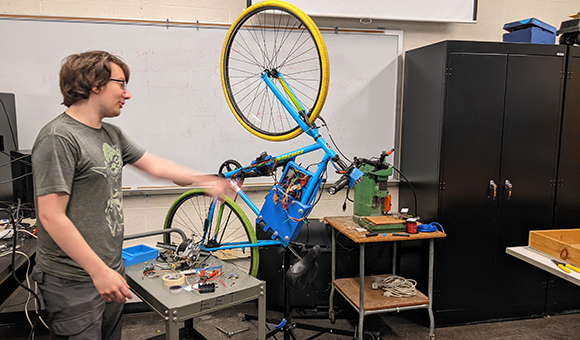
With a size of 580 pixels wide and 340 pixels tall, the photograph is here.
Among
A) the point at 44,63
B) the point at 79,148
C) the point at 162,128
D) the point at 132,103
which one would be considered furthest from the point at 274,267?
the point at 44,63

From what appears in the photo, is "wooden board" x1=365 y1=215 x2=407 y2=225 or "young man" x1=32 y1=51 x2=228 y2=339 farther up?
"young man" x1=32 y1=51 x2=228 y2=339

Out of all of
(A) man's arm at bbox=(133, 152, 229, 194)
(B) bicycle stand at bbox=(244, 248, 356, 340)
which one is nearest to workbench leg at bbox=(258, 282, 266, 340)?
(B) bicycle stand at bbox=(244, 248, 356, 340)

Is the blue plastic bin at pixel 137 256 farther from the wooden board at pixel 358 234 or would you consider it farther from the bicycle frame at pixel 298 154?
the wooden board at pixel 358 234

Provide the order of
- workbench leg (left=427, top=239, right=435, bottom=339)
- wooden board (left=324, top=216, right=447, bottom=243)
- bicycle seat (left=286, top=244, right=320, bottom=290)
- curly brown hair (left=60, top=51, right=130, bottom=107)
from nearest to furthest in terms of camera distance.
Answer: curly brown hair (left=60, top=51, right=130, bottom=107) → bicycle seat (left=286, top=244, right=320, bottom=290) → wooden board (left=324, top=216, right=447, bottom=243) → workbench leg (left=427, top=239, right=435, bottom=339)

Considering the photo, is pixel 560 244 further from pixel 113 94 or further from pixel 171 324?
pixel 113 94

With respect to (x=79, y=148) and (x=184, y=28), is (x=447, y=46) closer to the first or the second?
(x=184, y=28)

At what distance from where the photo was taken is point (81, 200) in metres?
1.29

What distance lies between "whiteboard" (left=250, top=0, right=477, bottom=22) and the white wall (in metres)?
0.09

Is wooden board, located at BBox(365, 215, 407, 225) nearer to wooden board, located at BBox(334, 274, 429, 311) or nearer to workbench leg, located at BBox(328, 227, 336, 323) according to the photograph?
workbench leg, located at BBox(328, 227, 336, 323)

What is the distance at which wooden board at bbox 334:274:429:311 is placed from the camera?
90.0 inches

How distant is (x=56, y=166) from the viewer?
117 centimetres

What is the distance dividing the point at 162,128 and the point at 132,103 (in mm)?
253

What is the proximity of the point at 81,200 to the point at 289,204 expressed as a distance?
0.99 metres

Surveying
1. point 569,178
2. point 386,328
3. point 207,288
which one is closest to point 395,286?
point 386,328
